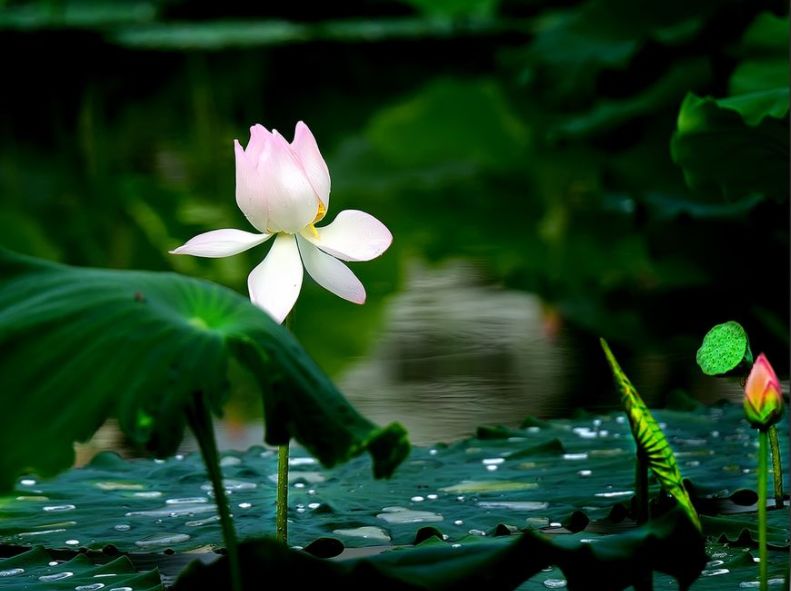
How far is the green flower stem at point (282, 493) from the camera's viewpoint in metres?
1.20

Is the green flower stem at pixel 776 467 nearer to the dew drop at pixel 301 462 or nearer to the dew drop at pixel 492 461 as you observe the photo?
the dew drop at pixel 492 461

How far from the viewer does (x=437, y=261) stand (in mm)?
3824

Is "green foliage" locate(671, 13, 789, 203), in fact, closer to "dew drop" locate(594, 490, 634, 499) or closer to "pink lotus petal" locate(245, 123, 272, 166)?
"dew drop" locate(594, 490, 634, 499)

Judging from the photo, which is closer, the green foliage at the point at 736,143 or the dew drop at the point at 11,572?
the dew drop at the point at 11,572

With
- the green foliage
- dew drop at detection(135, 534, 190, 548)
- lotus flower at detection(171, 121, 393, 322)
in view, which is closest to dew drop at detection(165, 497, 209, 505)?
dew drop at detection(135, 534, 190, 548)

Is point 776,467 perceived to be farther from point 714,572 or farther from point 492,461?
point 492,461

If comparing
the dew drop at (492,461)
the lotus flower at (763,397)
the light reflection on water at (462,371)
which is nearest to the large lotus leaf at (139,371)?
the lotus flower at (763,397)

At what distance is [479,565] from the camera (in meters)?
1.01

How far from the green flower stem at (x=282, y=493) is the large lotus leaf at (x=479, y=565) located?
179mm

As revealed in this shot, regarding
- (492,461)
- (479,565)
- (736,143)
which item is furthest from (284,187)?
(736,143)

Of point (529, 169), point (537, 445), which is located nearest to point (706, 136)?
point (537, 445)

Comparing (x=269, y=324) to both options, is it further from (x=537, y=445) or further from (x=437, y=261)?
(x=437, y=261)

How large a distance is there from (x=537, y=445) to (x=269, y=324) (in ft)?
2.43

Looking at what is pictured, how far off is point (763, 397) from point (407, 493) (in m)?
0.55
